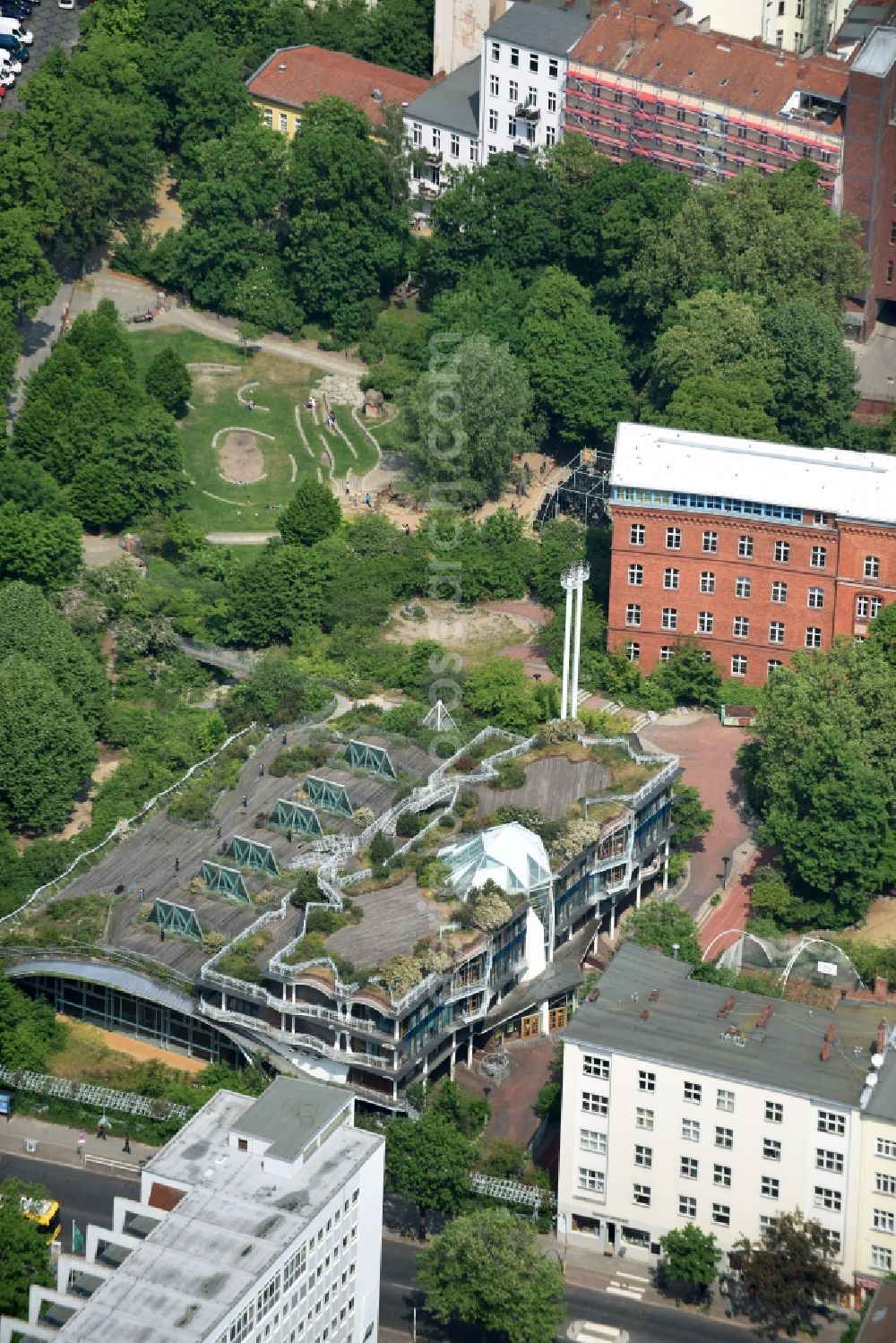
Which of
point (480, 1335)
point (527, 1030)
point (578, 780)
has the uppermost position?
point (578, 780)

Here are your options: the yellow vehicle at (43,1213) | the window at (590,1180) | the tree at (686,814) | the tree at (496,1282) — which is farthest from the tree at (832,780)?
the yellow vehicle at (43,1213)

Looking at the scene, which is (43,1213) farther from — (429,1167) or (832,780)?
(832,780)

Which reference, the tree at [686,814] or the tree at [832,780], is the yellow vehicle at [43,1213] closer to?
the tree at [686,814]

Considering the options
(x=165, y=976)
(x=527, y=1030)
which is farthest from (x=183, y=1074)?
(x=527, y=1030)

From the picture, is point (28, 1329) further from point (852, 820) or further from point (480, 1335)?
point (852, 820)

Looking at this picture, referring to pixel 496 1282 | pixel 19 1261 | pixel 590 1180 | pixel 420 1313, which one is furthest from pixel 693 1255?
pixel 19 1261
